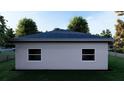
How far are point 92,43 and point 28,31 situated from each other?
41220 mm

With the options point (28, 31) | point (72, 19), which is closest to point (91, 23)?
point (72, 19)

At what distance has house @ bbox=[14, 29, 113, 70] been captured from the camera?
1897 cm

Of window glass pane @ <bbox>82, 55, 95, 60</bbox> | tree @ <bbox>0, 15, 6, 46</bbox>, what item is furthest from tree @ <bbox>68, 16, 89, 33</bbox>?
tree @ <bbox>0, 15, 6, 46</bbox>

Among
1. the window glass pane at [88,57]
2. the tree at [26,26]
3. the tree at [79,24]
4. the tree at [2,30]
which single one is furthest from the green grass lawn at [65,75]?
the tree at [79,24]

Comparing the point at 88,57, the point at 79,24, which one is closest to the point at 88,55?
the point at 88,57

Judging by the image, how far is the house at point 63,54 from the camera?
1897 cm

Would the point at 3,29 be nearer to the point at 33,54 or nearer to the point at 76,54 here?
the point at 33,54

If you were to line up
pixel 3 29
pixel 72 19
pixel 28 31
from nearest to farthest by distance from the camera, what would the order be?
pixel 3 29 → pixel 28 31 → pixel 72 19

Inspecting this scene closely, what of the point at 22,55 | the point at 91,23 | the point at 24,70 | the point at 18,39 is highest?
the point at 91,23

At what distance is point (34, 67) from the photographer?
19.3 m

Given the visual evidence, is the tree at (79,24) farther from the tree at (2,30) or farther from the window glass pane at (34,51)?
the tree at (2,30)

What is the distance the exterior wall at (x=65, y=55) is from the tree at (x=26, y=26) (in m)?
39.2

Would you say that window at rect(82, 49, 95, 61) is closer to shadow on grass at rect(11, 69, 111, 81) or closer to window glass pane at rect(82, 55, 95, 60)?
window glass pane at rect(82, 55, 95, 60)

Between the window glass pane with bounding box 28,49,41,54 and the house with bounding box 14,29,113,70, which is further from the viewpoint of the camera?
the window glass pane with bounding box 28,49,41,54
